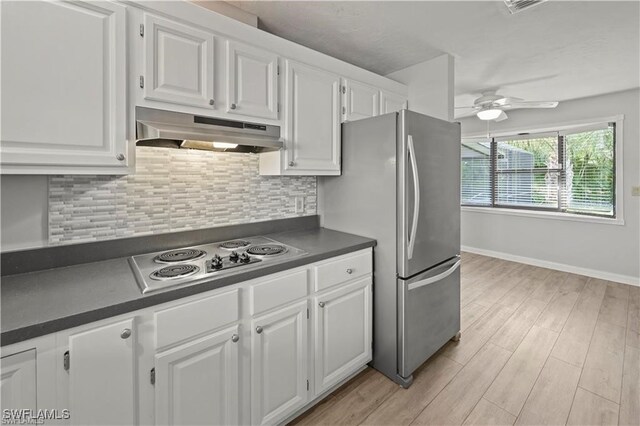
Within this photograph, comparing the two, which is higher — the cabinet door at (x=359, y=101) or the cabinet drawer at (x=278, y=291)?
the cabinet door at (x=359, y=101)

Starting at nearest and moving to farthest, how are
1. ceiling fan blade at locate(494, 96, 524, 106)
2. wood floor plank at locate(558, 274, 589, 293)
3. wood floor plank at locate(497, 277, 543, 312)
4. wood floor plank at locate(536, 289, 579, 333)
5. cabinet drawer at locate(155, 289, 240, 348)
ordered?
cabinet drawer at locate(155, 289, 240, 348) < wood floor plank at locate(536, 289, 579, 333) < ceiling fan blade at locate(494, 96, 524, 106) < wood floor plank at locate(497, 277, 543, 312) < wood floor plank at locate(558, 274, 589, 293)

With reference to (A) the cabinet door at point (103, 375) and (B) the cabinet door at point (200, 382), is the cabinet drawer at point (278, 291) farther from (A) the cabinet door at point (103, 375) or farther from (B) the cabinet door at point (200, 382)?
(A) the cabinet door at point (103, 375)

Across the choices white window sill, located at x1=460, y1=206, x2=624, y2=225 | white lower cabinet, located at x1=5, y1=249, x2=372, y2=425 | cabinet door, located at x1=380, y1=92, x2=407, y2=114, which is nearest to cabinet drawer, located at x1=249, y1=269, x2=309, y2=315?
white lower cabinet, located at x1=5, y1=249, x2=372, y2=425

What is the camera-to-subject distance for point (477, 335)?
8.50 feet

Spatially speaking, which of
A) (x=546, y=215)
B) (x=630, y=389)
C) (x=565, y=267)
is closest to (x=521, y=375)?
(x=630, y=389)

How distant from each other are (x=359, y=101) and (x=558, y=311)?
9.63 feet

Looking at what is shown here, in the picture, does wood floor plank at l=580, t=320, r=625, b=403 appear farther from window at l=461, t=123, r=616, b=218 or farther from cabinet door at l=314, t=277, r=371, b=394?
window at l=461, t=123, r=616, b=218

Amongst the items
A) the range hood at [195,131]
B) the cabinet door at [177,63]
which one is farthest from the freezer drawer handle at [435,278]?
the cabinet door at [177,63]

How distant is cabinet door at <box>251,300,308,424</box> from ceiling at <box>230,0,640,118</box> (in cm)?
191

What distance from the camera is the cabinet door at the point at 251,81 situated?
1679mm

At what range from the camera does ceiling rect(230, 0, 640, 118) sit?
192 cm

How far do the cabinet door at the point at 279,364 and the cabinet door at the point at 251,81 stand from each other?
117cm

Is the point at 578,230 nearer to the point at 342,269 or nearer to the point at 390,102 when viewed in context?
the point at 390,102

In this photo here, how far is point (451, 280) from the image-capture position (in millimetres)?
2326
